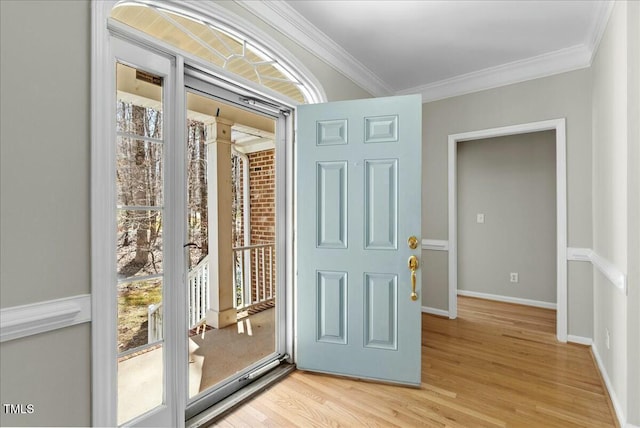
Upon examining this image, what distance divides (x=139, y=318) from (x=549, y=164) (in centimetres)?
473

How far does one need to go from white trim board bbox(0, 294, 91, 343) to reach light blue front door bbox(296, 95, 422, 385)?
1.42 meters

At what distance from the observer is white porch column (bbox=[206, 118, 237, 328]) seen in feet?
7.93

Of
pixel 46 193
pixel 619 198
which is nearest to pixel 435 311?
A: pixel 619 198

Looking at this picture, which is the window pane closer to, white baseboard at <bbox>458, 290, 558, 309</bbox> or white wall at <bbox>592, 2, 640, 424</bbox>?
white wall at <bbox>592, 2, 640, 424</bbox>

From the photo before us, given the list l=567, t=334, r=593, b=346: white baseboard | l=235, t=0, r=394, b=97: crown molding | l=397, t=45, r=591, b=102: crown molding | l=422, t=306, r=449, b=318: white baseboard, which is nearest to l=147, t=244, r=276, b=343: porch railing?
l=235, t=0, r=394, b=97: crown molding

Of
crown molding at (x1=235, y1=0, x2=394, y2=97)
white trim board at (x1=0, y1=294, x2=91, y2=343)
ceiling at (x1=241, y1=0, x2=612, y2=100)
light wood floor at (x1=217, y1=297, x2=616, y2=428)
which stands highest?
ceiling at (x1=241, y1=0, x2=612, y2=100)

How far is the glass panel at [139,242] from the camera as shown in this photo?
1519mm

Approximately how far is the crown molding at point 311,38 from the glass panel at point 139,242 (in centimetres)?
96

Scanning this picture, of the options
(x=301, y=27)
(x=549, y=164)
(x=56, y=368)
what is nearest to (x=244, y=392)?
(x=56, y=368)

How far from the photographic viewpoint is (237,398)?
2.03m

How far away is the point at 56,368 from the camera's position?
122cm

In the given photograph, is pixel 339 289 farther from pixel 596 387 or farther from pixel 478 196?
pixel 478 196

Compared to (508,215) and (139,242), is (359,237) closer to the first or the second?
(139,242)

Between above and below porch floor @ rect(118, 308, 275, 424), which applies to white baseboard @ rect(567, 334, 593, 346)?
below
